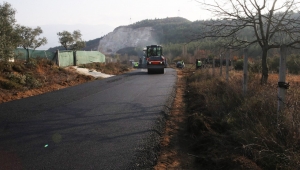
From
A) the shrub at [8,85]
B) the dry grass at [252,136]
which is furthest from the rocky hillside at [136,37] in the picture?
the dry grass at [252,136]

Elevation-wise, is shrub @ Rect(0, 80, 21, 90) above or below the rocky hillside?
below

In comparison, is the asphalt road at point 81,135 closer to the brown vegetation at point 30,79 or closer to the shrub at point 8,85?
the brown vegetation at point 30,79

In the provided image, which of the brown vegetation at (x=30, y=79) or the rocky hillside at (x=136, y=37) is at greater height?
the rocky hillside at (x=136, y=37)

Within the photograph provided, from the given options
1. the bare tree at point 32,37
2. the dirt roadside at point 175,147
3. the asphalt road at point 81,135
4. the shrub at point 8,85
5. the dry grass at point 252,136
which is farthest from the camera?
the bare tree at point 32,37

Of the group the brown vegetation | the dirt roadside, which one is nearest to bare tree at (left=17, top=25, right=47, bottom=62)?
the brown vegetation

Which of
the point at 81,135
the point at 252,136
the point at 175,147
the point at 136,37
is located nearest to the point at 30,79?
the point at 81,135

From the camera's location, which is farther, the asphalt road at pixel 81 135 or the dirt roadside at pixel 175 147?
the dirt roadside at pixel 175 147

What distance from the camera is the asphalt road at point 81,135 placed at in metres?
5.21

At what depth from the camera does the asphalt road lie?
5.21 m

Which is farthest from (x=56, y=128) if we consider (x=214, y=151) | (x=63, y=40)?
(x=63, y=40)

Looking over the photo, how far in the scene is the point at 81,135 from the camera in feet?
22.3

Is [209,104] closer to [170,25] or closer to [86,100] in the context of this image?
[86,100]

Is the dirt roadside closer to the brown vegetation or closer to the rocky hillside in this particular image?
Answer: the brown vegetation

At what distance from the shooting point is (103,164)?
16.6 feet
